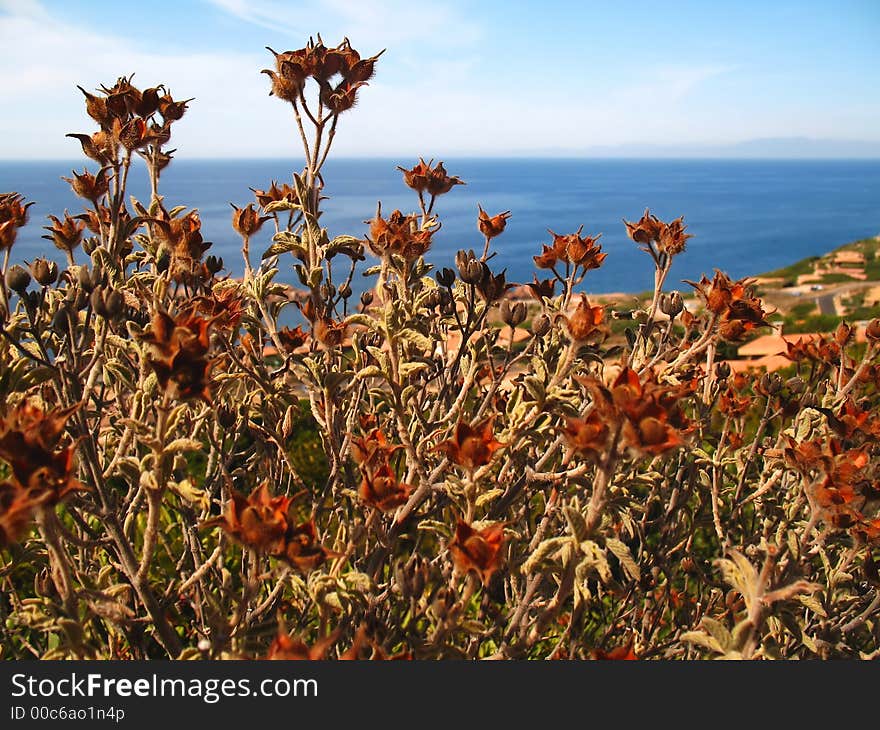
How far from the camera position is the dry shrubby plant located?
1.18 meters

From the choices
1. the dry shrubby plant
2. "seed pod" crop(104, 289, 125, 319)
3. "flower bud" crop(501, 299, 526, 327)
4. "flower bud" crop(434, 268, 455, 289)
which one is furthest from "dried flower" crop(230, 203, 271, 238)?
"flower bud" crop(501, 299, 526, 327)

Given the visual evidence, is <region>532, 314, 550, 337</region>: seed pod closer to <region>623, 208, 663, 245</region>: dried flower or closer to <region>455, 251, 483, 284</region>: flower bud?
<region>455, 251, 483, 284</region>: flower bud

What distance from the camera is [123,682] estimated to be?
116cm

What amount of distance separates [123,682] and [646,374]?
4.03 ft

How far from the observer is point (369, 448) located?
1.40 metres

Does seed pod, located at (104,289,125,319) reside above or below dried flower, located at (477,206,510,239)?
below

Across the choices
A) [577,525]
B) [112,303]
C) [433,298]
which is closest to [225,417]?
[112,303]

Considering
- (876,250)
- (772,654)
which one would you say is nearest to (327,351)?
(772,654)

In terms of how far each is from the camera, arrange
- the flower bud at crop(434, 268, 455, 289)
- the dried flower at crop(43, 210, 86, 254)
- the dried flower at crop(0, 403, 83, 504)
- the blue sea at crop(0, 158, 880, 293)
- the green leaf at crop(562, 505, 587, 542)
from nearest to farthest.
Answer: the dried flower at crop(0, 403, 83, 504) < the green leaf at crop(562, 505, 587, 542) < the dried flower at crop(43, 210, 86, 254) < the flower bud at crop(434, 268, 455, 289) < the blue sea at crop(0, 158, 880, 293)

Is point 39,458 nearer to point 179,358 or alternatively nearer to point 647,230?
point 179,358

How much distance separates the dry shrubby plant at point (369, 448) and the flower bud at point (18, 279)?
1cm

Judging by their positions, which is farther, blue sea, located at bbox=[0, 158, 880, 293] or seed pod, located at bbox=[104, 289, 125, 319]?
blue sea, located at bbox=[0, 158, 880, 293]

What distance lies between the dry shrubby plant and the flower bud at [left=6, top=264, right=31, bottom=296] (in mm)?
11

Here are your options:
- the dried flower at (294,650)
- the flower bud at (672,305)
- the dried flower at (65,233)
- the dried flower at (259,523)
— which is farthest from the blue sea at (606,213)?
the dried flower at (294,650)
